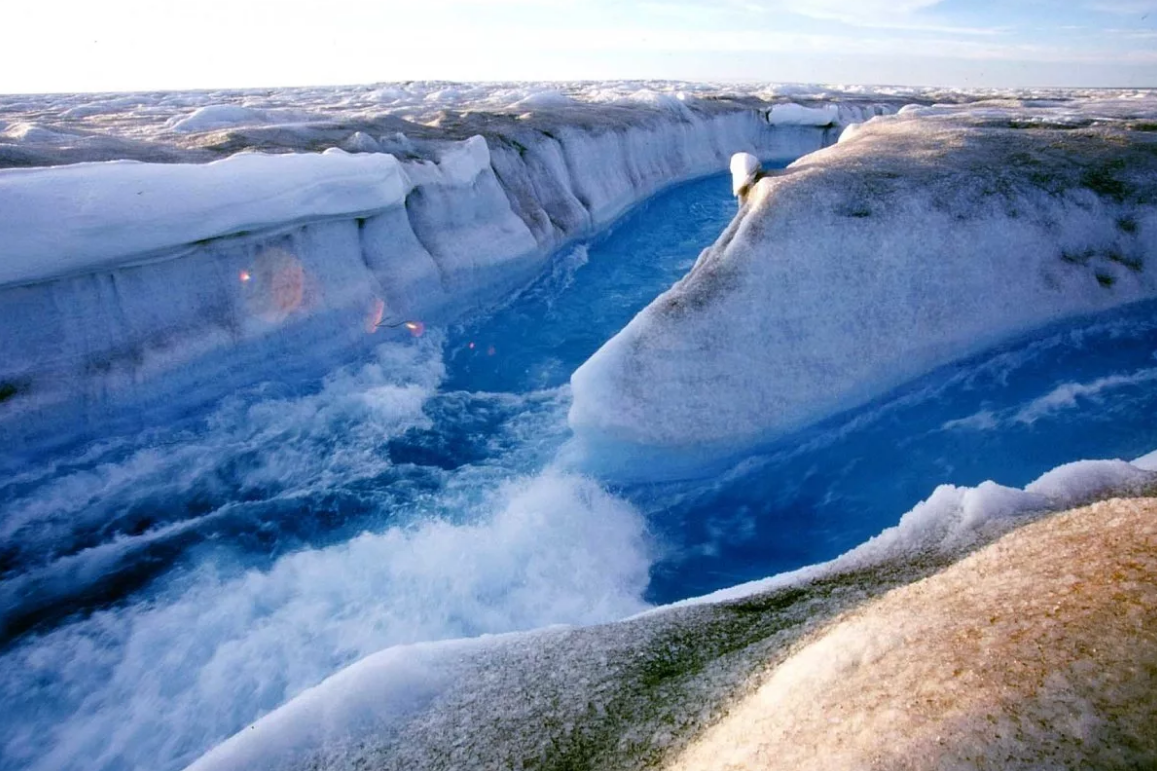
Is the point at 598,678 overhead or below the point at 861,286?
below

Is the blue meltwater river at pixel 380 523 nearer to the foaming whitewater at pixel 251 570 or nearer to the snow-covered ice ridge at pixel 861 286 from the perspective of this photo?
the foaming whitewater at pixel 251 570

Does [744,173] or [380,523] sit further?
[744,173]

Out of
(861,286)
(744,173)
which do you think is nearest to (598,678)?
(861,286)

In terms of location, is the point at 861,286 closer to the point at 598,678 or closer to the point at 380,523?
the point at 598,678

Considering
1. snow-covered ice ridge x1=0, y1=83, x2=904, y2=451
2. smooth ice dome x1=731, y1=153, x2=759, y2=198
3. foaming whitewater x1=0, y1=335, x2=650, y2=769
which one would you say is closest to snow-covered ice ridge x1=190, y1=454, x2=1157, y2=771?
foaming whitewater x1=0, y1=335, x2=650, y2=769

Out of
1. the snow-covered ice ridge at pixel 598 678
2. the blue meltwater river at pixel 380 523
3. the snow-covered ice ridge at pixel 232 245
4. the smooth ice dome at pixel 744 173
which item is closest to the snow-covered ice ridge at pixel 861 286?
the blue meltwater river at pixel 380 523

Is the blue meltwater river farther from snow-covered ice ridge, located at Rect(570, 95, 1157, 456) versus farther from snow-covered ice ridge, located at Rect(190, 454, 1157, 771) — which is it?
snow-covered ice ridge, located at Rect(190, 454, 1157, 771)
